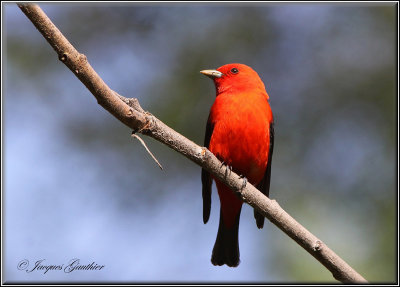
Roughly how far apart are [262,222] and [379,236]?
47.0 inches

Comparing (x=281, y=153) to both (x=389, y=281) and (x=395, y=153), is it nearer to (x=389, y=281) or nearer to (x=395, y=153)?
(x=395, y=153)

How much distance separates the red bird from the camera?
4.74 m

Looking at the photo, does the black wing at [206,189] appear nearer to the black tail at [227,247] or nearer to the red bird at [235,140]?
the red bird at [235,140]

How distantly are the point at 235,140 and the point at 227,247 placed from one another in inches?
48.5

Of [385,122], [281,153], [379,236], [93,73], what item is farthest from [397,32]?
[93,73]

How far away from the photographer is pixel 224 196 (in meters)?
5.21

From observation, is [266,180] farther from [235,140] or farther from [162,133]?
[162,133]

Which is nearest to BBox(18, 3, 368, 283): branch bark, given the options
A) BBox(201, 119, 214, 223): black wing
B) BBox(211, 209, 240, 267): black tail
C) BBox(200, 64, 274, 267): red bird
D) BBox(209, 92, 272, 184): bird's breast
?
BBox(200, 64, 274, 267): red bird

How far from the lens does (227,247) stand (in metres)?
5.30

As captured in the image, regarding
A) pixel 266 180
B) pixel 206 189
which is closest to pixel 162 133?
pixel 206 189

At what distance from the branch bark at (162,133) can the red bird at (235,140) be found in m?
0.94

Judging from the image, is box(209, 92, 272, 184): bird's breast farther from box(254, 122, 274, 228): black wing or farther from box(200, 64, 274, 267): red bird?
box(254, 122, 274, 228): black wing

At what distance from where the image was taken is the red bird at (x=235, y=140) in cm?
474

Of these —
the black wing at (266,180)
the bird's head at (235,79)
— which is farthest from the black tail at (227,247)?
the bird's head at (235,79)
